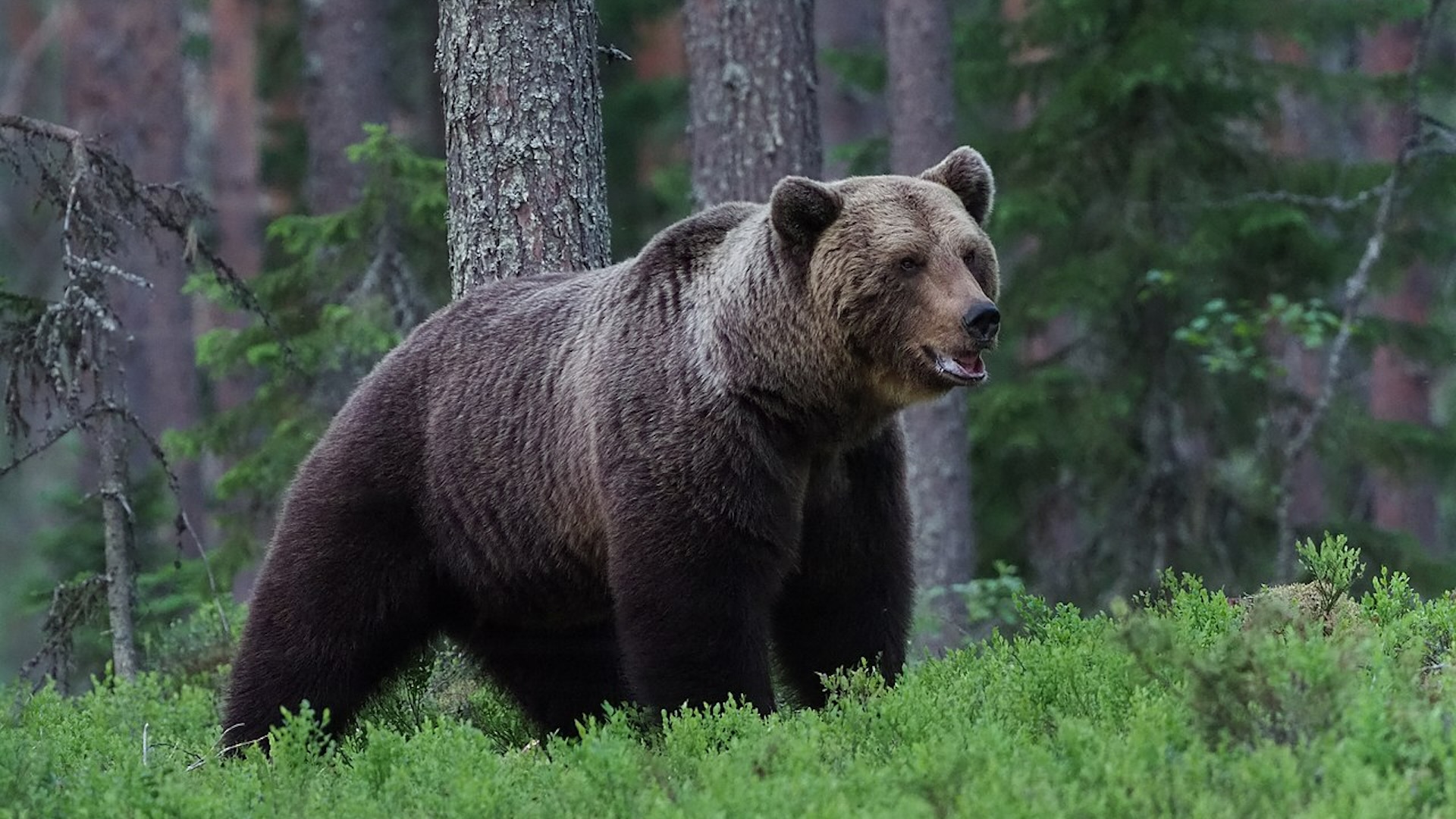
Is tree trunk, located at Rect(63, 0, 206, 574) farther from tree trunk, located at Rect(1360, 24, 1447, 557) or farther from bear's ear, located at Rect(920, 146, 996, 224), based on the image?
tree trunk, located at Rect(1360, 24, 1447, 557)

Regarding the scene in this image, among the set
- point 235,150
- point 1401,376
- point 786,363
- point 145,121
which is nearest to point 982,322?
point 786,363

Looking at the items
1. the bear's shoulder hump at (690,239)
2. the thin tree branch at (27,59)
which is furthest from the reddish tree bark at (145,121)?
the bear's shoulder hump at (690,239)

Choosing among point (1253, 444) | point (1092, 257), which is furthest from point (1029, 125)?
point (1253, 444)

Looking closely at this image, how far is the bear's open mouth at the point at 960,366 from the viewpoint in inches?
218

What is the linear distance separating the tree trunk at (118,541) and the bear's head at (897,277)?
12.9 ft

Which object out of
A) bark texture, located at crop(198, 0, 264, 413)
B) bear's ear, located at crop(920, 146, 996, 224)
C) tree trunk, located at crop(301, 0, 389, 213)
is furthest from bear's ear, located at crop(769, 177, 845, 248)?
bark texture, located at crop(198, 0, 264, 413)

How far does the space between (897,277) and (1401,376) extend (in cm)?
1728

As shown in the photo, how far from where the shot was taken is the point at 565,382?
6.31 m

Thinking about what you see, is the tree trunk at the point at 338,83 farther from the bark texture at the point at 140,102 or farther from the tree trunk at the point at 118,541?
the tree trunk at the point at 118,541

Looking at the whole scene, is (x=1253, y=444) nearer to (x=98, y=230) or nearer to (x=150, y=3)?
(x=98, y=230)

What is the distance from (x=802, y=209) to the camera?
19.0 ft

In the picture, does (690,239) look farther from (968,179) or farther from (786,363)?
(968,179)

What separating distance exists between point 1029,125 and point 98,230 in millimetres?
8370

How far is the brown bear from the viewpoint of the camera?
18.4ft
